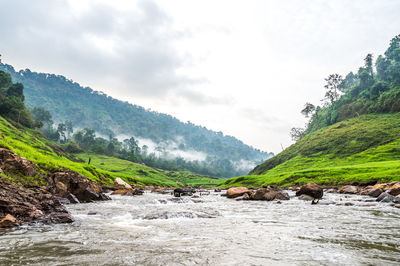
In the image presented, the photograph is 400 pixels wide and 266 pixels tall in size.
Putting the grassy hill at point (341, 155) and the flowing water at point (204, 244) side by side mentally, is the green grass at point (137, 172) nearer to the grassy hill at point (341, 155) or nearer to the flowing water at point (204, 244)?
the grassy hill at point (341, 155)

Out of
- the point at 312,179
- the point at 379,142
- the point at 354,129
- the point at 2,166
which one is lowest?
the point at 2,166

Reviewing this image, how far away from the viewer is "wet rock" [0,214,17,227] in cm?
1018

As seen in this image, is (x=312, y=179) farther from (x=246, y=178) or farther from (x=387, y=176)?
(x=246, y=178)

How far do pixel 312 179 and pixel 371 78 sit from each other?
13753 centimetres


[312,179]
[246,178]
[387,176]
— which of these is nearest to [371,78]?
[246,178]

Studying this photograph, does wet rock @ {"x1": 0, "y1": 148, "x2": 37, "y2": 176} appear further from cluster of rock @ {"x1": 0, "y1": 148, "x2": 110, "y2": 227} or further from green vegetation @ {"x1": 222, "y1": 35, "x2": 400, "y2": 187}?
green vegetation @ {"x1": 222, "y1": 35, "x2": 400, "y2": 187}

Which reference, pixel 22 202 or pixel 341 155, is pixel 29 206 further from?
pixel 341 155

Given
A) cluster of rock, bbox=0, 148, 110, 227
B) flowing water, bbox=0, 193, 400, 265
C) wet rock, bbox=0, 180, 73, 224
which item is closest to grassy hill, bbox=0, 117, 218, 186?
cluster of rock, bbox=0, 148, 110, 227

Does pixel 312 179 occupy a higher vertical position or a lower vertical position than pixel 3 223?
higher

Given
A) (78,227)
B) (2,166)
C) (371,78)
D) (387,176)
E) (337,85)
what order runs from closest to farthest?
1. (78,227)
2. (2,166)
3. (387,176)
4. (371,78)
5. (337,85)

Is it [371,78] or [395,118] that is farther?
[371,78]

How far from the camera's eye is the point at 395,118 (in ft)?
346

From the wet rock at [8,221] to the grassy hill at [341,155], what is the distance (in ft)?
164

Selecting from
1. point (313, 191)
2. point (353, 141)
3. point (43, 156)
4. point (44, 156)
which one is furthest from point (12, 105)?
point (353, 141)
